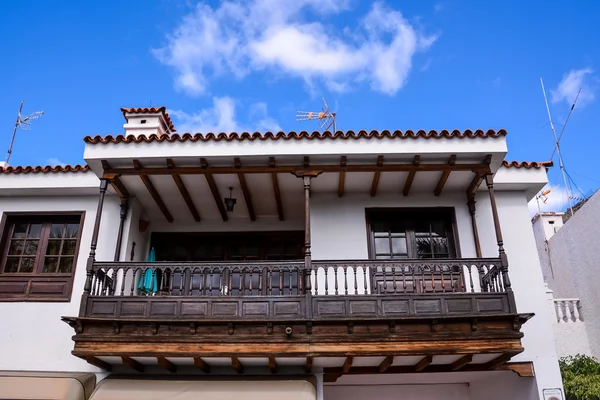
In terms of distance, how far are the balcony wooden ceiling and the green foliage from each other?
4.09 m

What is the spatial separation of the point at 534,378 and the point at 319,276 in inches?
155

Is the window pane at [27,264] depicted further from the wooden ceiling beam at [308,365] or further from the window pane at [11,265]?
the wooden ceiling beam at [308,365]

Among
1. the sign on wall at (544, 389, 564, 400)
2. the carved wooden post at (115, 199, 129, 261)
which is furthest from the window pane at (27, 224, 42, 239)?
the sign on wall at (544, 389, 564, 400)

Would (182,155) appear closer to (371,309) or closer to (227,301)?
(227,301)

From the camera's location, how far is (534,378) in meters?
8.15

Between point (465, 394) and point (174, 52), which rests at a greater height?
point (174, 52)

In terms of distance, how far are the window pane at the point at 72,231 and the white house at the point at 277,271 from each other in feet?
0.43

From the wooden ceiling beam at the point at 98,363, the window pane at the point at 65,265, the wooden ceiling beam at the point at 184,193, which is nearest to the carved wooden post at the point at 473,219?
Answer: the wooden ceiling beam at the point at 184,193

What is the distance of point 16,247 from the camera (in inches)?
374

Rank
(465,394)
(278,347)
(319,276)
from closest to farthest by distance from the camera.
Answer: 1. (278,347)
2. (319,276)
3. (465,394)

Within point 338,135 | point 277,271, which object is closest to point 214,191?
point 277,271

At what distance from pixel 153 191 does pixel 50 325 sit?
114 inches

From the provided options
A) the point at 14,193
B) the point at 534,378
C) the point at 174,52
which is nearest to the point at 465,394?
the point at 534,378

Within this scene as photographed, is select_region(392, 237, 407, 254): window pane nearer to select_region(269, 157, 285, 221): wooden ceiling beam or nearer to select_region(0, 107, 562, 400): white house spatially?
select_region(0, 107, 562, 400): white house
